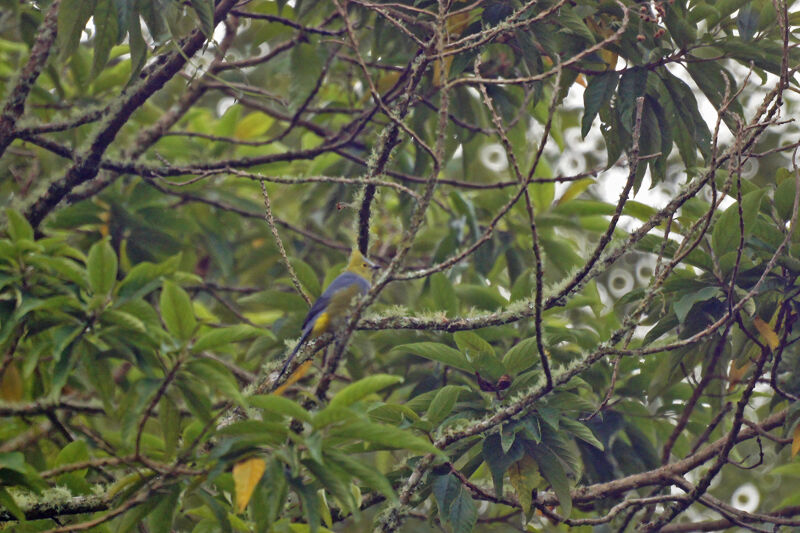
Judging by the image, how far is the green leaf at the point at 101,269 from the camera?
2.80 meters

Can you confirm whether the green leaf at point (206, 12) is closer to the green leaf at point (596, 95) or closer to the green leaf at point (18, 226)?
the green leaf at point (18, 226)

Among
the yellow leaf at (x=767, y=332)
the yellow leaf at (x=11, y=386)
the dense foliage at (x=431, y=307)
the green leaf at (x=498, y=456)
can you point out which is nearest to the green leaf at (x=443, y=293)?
the dense foliage at (x=431, y=307)

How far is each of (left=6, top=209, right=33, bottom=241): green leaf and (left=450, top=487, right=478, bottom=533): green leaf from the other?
1.71 meters

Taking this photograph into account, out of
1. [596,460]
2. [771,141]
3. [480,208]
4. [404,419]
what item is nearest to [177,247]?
[480,208]

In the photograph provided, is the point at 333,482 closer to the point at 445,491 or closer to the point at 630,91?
the point at 445,491

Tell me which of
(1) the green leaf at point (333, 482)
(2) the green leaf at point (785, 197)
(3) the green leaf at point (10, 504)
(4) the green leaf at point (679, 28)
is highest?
(4) the green leaf at point (679, 28)

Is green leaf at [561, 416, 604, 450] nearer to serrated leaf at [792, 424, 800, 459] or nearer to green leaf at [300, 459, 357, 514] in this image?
serrated leaf at [792, 424, 800, 459]

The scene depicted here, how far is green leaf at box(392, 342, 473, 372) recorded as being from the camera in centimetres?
285

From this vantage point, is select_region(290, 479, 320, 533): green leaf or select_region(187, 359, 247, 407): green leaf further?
select_region(187, 359, 247, 407): green leaf

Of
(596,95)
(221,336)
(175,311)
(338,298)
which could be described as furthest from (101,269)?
(596,95)

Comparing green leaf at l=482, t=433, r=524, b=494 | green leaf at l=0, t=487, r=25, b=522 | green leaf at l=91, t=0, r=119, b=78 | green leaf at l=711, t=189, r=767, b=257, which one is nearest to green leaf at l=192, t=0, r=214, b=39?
green leaf at l=91, t=0, r=119, b=78

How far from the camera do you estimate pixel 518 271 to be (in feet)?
14.7

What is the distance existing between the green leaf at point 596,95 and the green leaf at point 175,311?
1.46 metres

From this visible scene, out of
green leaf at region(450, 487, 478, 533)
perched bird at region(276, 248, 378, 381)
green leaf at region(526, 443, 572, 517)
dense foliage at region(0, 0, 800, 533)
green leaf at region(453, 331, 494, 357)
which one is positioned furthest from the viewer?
perched bird at region(276, 248, 378, 381)
